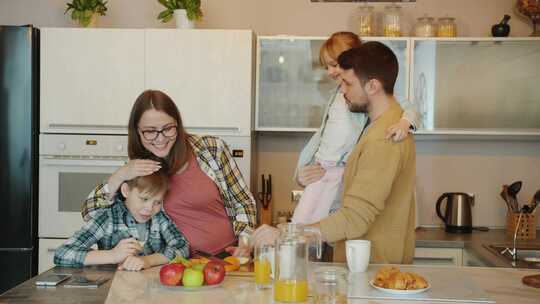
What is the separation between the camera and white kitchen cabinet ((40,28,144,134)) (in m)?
3.95

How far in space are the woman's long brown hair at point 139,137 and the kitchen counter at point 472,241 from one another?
5.20ft

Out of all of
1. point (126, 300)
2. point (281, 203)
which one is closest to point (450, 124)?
point (281, 203)

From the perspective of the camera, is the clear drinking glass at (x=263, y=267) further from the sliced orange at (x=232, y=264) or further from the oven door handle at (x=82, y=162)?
the oven door handle at (x=82, y=162)

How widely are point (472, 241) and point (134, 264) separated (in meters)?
2.11

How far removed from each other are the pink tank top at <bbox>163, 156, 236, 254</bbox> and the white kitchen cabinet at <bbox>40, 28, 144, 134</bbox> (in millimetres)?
1372

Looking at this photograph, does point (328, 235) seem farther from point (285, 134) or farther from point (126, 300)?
point (285, 134)

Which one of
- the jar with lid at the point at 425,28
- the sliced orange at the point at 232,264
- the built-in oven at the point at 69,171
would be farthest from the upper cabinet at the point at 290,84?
the sliced orange at the point at 232,264

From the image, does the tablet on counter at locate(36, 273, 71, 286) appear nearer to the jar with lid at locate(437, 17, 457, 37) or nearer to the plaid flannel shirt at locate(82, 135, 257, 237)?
the plaid flannel shirt at locate(82, 135, 257, 237)

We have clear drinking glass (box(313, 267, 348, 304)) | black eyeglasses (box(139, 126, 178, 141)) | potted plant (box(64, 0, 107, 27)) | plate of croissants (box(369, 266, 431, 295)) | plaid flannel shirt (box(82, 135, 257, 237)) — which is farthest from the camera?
potted plant (box(64, 0, 107, 27))

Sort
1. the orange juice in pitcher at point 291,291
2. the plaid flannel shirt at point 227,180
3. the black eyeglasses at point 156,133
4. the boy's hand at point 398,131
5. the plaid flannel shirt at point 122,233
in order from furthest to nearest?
the plaid flannel shirt at point 227,180, the black eyeglasses at point 156,133, the plaid flannel shirt at point 122,233, the boy's hand at point 398,131, the orange juice in pitcher at point 291,291

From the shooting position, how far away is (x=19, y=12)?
4.42 meters

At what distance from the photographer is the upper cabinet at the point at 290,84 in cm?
407

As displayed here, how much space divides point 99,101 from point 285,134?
1.11 metres

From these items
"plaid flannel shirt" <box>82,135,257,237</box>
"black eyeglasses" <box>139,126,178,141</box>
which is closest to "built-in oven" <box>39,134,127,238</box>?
"plaid flannel shirt" <box>82,135,257,237</box>
